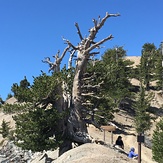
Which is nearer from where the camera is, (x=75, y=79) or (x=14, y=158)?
(x=75, y=79)

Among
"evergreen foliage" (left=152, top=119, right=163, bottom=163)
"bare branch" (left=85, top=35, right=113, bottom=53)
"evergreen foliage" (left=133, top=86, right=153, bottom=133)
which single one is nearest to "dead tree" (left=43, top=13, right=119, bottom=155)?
"bare branch" (left=85, top=35, right=113, bottom=53)

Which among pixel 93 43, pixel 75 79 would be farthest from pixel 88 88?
pixel 93 43

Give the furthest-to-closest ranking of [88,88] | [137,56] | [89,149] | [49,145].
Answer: [137,56] → [88,88] → [49,145] → [89,149]

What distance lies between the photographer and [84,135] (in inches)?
862

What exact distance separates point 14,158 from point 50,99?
799 cm

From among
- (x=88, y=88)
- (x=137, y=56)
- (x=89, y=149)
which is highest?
(x=137, y=56)

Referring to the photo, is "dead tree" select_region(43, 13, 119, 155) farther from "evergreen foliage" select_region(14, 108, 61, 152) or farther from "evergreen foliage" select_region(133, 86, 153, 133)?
"evergreen foliage" select_region(133, 86, 153, 133)

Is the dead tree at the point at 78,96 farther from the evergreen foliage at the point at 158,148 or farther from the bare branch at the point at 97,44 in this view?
the evergreen foliage at the point at 158,148

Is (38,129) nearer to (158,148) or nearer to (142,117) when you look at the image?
(158,148)

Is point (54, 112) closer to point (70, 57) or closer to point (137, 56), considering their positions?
point (70, 57)

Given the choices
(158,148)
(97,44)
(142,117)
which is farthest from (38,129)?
(142,117)

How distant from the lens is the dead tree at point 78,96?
21.8m

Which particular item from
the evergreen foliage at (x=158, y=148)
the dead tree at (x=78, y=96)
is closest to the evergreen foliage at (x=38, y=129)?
the dead tree at (x=78, y=96)

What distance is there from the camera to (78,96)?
22625 mm
